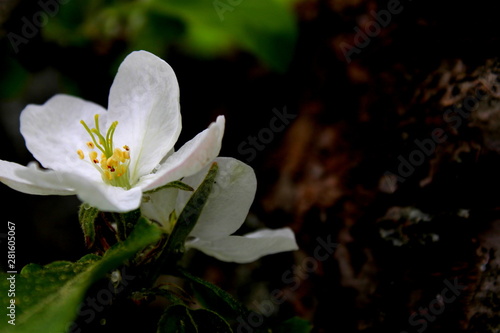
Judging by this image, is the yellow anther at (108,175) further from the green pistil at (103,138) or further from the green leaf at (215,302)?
the green leaf at (215,302)

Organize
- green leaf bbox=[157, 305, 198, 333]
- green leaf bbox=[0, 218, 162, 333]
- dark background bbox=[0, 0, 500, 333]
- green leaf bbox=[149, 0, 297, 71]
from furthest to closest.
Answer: green leaf bbox=[149, 0, 297, 71] → dark background bbox=[0, 0, 500, 333] → green leaf bbox=[157, 305, 198, 333] → green leaf bbox=[0, 218, 162, 333]

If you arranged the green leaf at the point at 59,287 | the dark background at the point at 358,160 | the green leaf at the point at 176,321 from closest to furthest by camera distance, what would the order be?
the green leaf at the point at 59,287 → the green leaf at the point at 176,321 → the dark background at the point at 358,160

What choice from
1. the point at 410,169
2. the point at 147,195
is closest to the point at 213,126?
the point at 147,195

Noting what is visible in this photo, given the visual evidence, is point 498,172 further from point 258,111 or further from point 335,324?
point 258,111

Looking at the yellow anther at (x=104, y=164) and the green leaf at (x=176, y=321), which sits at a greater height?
the yellow anther at (x=104, y=164)

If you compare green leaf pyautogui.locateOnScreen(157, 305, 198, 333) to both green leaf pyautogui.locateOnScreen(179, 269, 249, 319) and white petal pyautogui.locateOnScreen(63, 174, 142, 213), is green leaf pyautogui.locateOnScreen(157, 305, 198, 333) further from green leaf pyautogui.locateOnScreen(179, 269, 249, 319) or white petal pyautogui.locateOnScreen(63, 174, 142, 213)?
white petal pyautogui.locateOnScreen(63, 174, 142, 213)

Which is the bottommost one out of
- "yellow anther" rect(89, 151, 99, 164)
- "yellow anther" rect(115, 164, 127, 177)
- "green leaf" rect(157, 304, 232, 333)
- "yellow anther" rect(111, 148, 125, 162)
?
"green leaf" rect(157, 304, 232, 333)

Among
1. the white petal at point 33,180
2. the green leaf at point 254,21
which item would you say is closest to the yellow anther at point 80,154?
the white petal at point 33,180

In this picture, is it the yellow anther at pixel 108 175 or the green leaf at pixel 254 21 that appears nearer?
the yellow anther at pixel 108 175

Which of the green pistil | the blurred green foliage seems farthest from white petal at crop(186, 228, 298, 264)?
the blurred green foliage
